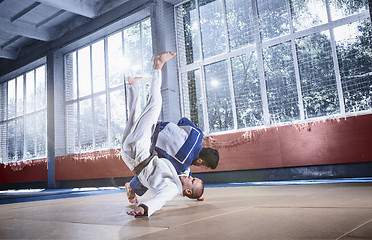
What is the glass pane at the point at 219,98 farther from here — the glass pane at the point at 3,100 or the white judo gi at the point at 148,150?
the glass pane at the point at 3,100

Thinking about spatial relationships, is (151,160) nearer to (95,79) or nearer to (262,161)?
(262,161)

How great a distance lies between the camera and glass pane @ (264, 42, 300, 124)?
484 centimetres

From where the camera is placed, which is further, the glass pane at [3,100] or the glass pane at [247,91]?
the glass pane at [3,100]

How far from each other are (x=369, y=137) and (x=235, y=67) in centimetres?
251

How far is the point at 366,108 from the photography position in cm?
424

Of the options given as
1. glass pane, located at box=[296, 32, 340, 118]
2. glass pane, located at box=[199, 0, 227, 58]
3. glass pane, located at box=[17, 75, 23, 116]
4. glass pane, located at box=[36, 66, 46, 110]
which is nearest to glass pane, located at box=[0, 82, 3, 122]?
glass pane, located at box=[17, 75, 23, 116]

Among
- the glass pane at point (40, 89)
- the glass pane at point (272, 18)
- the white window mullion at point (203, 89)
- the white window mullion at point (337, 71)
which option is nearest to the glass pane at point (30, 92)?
the glass pane at point (40, 89)

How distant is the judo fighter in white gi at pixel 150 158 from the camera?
1841 millimetres

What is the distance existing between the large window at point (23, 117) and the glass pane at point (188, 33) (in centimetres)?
496

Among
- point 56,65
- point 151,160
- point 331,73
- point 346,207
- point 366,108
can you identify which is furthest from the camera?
point 56,65

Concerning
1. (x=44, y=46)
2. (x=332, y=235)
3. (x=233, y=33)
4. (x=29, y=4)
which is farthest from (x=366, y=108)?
(x=44, y=46)

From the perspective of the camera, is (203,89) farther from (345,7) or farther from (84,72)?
(84,72)

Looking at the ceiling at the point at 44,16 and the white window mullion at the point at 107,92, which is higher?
the ceiling at the point at 44,16

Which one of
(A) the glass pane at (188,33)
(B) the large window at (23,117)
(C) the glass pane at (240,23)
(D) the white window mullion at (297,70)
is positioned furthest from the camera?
(B) the large window at (23,117)
